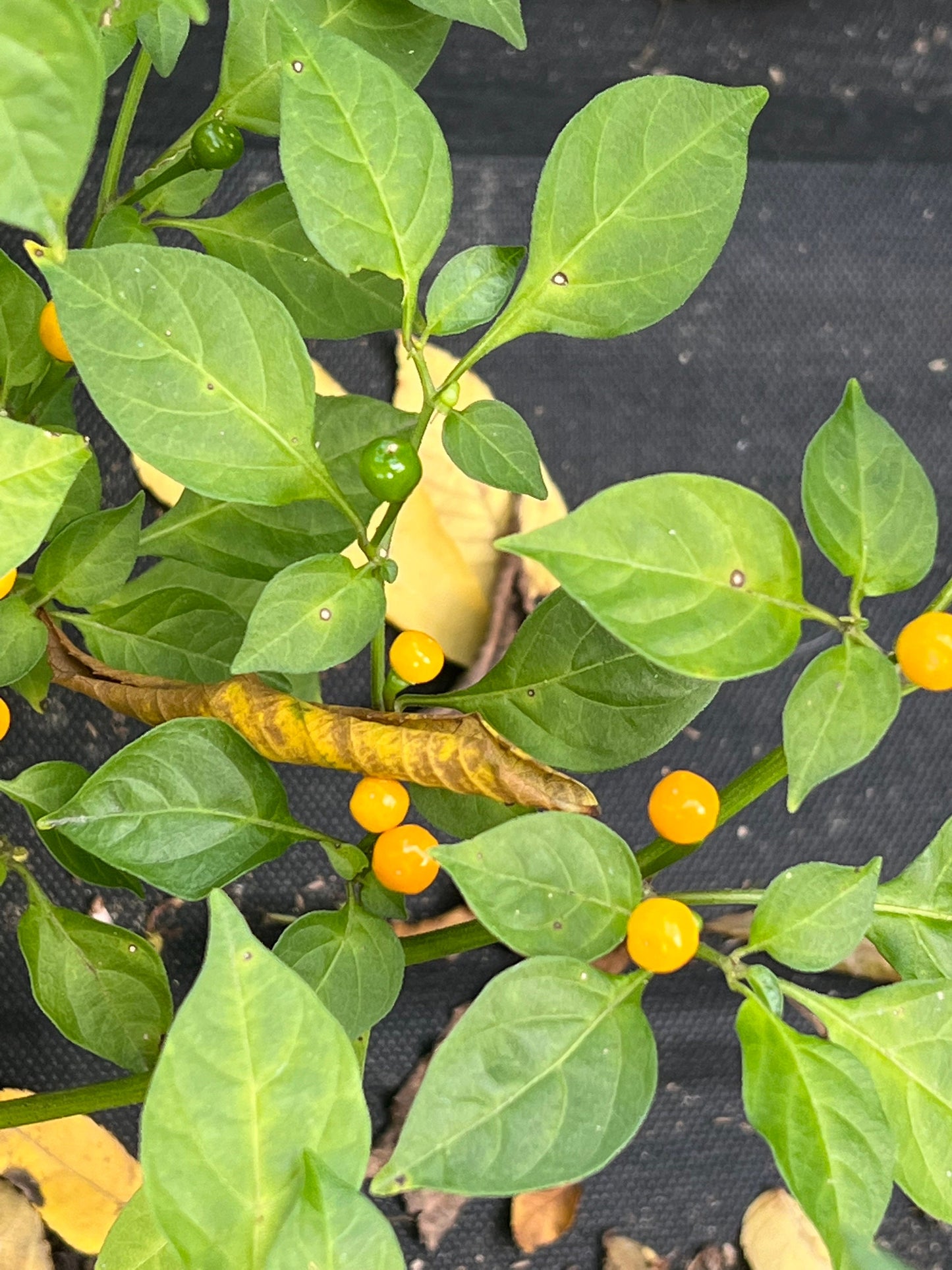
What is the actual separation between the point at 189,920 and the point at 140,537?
0.42 metres

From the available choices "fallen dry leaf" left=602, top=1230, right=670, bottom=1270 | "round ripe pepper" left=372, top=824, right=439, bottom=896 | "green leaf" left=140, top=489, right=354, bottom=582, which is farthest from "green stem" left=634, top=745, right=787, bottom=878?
"fallen dry leaf" left=602, top=1230, right=670, bottom=1270

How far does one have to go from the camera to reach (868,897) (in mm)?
454

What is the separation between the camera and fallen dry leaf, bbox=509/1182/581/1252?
36.6 inches

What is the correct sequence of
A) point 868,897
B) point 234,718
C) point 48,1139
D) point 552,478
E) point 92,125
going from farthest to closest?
point 552,478
point 48,1139
point 234,718
point 868,897
point 92,125

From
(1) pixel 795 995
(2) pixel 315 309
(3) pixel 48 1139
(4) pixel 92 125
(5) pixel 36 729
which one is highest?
(4) pixel 92 125

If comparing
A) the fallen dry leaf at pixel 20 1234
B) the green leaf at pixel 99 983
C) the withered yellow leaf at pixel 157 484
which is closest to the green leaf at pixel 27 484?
the green leaf at pixel 99 983

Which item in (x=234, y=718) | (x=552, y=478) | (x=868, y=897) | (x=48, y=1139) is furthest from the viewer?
(x=552, y=478)

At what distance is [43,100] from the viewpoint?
29cm

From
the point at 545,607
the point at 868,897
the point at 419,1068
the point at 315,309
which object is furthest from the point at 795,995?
the point at 419,1068

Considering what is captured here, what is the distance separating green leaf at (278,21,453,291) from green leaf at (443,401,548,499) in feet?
0.20

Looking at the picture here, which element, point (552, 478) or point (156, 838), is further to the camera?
point (552, 478)

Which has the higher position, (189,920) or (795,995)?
(795,995)

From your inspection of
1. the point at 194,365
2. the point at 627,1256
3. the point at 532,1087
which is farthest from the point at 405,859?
the point at 627,1256

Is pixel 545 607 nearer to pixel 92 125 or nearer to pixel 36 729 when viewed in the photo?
pixel 92 125
